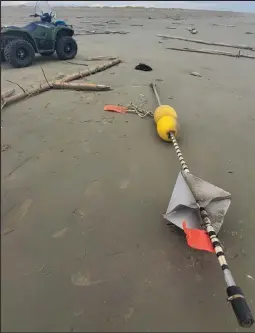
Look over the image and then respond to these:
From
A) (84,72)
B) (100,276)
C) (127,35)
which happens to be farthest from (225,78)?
(127,35)

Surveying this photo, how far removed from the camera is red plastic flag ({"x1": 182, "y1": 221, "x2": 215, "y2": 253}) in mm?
2421

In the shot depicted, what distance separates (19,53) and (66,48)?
1407 mm

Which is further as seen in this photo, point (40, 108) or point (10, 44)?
point (10, 44)

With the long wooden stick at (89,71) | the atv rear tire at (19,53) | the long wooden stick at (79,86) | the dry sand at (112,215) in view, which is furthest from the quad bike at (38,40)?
the dry sand at (112,215)

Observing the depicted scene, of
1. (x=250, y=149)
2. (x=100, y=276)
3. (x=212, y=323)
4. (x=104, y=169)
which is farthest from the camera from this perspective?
(x=250, y=149)

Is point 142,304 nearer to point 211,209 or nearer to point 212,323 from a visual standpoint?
point 212,323

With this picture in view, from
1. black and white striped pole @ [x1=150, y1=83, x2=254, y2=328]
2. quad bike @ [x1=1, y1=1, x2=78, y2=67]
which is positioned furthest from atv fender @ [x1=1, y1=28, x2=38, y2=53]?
black and white striped pole @ [x1=150, y1=83, x2=254, y2=328]

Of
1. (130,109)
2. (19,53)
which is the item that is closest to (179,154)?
(130,109)

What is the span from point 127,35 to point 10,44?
287 inches

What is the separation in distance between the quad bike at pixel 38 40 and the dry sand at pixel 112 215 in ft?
6.73

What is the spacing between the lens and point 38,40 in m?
7.52

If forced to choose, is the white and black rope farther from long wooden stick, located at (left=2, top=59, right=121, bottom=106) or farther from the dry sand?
long wooden stick, located at (left=2, top=59, right=121, bottom=106)

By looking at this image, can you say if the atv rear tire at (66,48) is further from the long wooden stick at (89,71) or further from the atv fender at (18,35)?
the long wooden stick at (89,71)

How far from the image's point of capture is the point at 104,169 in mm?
3598
